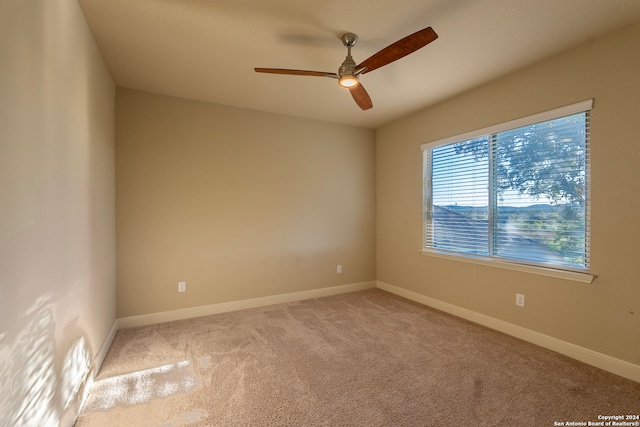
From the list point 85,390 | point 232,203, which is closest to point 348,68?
point 232,203

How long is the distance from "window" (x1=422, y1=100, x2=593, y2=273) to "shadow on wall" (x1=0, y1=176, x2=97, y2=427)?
3.54 metres

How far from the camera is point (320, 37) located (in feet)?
7.23

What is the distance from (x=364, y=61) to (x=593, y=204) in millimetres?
2138

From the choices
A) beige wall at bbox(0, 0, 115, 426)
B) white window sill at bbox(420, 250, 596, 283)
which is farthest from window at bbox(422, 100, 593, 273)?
beige wall at bbox(0, 0, 115, 426)

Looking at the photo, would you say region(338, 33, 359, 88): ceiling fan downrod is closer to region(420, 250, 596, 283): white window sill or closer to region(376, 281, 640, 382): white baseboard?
region(420, 250, 596, 283): white window sill

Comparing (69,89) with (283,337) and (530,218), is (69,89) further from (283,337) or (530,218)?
(530,218)

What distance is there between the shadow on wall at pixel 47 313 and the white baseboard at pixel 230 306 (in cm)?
117

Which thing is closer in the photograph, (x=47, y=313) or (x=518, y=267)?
(x=47, y=313)

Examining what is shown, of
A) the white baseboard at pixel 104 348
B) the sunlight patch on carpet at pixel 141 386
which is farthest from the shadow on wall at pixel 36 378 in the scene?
the white baseboard at pixel 104 348

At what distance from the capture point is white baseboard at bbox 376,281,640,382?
2115 mm

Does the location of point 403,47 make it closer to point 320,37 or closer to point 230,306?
point 320,37

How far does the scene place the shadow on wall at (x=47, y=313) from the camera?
3.49 feet

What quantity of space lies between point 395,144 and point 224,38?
2.77 meters

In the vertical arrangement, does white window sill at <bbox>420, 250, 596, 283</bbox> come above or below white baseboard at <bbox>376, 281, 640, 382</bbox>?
above
